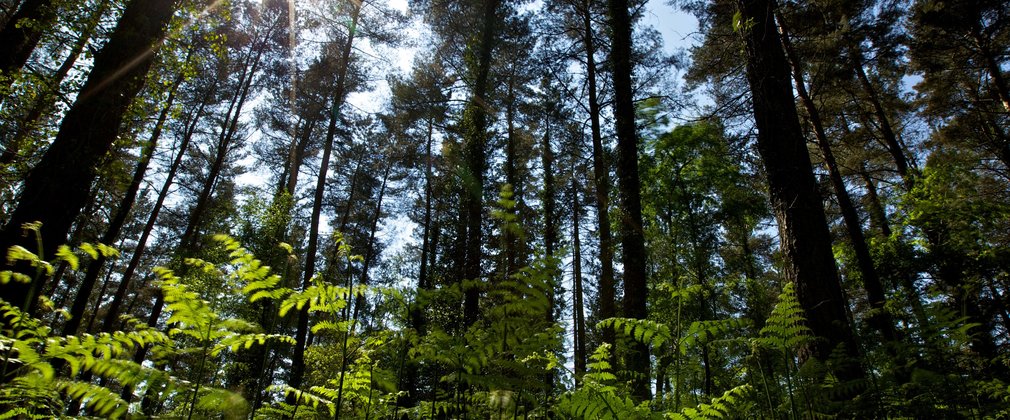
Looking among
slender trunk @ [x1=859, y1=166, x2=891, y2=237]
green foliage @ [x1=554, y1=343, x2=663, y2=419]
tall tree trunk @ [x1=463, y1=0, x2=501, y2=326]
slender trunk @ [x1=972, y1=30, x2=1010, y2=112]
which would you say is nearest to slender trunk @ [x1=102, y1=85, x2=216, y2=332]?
tall tree trunk @ [x1=463, y1=0, x2=501, y2=326]

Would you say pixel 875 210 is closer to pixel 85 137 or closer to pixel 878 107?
pixel 878 107

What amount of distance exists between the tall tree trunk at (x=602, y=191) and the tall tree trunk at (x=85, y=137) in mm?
6923

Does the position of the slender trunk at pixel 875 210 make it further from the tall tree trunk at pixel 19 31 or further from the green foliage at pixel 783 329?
the tall tree trunk at pixel 19 31

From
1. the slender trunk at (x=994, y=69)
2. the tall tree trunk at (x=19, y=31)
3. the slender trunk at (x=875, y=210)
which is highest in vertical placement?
the slender trunk at (x=994, y=69)

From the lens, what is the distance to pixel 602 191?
Answer: 32.2 feet

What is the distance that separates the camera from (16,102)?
604 centimetres

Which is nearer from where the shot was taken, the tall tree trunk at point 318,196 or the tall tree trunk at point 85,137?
the tall tree trunk at point 85,137

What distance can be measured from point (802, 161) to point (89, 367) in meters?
4.67

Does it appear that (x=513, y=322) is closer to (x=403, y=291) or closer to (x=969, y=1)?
(x=403, y=291)

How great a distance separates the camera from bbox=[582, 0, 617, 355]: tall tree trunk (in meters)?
8.76

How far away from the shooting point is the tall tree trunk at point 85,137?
3889 mm

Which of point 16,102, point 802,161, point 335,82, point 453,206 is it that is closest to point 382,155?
point 335,82

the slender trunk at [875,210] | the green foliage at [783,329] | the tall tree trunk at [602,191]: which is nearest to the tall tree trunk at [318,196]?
the tall tree trunk at [602,191]

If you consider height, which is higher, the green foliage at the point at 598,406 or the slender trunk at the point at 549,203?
the slender trunk at the point at 549,203
